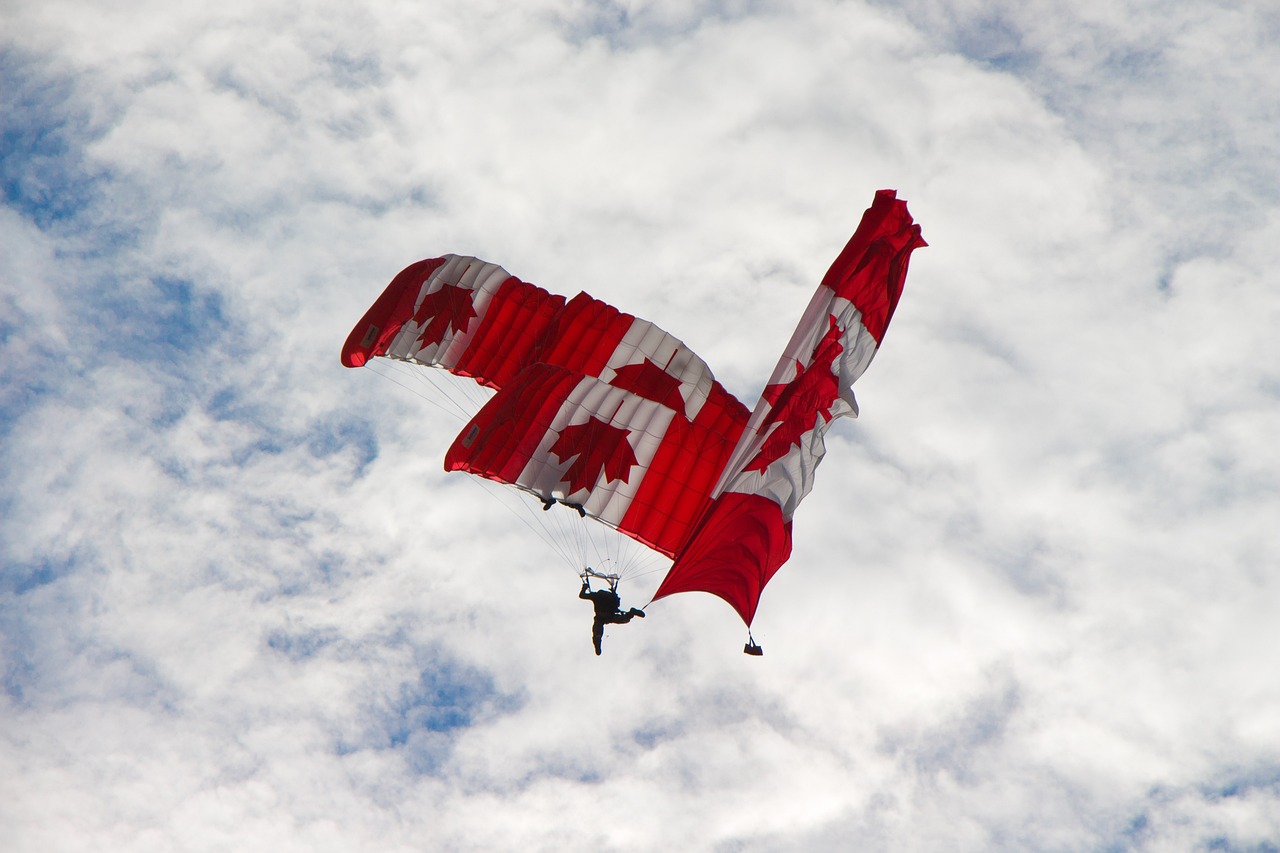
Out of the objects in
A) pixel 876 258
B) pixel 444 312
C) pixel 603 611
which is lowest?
pixel 603 611

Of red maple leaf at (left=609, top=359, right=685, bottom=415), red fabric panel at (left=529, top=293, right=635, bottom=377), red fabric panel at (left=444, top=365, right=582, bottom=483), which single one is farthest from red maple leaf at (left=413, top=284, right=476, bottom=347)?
red maple leaf at (left=609, top=359, right=685, bottom=415)

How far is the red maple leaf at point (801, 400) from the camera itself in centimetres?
1909

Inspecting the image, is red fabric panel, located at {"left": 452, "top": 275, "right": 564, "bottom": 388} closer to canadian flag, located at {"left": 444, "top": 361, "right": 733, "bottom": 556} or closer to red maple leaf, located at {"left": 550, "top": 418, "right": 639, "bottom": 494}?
canadian flag, located at {"left": 444, "top": 361, "right": 733, "bottom": 556}

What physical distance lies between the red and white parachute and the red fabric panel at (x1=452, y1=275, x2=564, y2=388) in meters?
0.03

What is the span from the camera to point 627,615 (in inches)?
791

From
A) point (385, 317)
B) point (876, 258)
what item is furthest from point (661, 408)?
point (385, 317)

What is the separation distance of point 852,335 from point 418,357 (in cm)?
→ 813

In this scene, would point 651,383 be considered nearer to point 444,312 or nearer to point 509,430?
point 509,430

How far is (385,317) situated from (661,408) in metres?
6.13

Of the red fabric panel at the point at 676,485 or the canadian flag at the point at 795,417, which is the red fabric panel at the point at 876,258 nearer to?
the canadian flag at the point at 795,417

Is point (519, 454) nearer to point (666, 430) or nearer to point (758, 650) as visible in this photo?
point (666, 430)

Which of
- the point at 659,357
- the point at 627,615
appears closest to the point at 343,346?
the point at 659,357

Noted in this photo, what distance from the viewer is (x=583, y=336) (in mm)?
22500

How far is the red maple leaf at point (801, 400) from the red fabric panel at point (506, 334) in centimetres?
527
